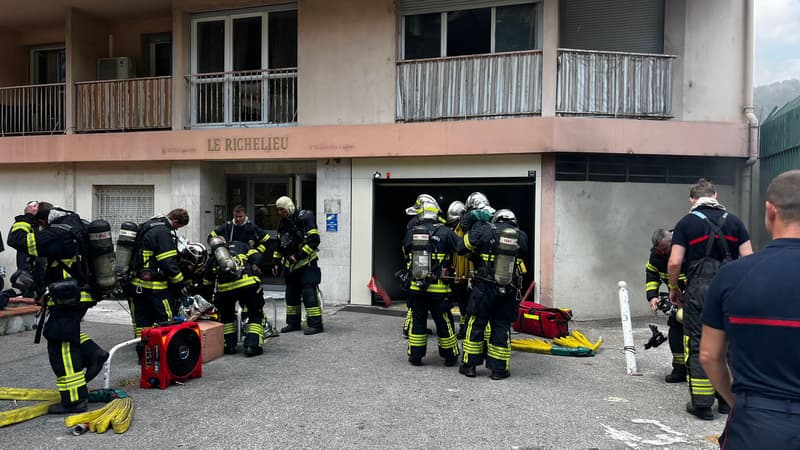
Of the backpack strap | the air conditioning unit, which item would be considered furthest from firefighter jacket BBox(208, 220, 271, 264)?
the air conditioning unit

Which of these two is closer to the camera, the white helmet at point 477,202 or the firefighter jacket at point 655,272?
the firefighter jacket at point 655,272

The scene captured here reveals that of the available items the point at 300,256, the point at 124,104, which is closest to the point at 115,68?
A: the point at 124,104

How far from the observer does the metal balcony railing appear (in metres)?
10.0

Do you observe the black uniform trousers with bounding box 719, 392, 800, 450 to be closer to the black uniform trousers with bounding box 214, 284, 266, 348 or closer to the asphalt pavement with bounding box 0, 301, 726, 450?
Answer: the asphalt pavement with bounding box 0, 301, 726, 450

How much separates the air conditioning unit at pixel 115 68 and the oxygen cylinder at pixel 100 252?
8.60 metres

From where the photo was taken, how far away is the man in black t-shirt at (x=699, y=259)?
203 inches

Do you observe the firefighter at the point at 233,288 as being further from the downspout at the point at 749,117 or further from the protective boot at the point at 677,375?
the downspout at the point at 749,117

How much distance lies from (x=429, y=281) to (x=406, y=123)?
14.3ft

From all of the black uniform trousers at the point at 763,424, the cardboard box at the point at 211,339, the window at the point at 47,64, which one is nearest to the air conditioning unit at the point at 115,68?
the window at the point at 47,64

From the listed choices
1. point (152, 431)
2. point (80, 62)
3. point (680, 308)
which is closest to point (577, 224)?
point (680, 308)

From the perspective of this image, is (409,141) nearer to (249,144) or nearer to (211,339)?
(249,144)

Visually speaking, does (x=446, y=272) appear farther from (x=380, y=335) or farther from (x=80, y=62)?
(x=80, y=62)

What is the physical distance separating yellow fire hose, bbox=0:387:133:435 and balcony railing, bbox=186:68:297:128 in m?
6.96

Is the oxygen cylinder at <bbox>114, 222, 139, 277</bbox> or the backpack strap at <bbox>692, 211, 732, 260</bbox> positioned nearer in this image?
the backpack strap at <bbox>692, 211, 732, 260</bbox>
